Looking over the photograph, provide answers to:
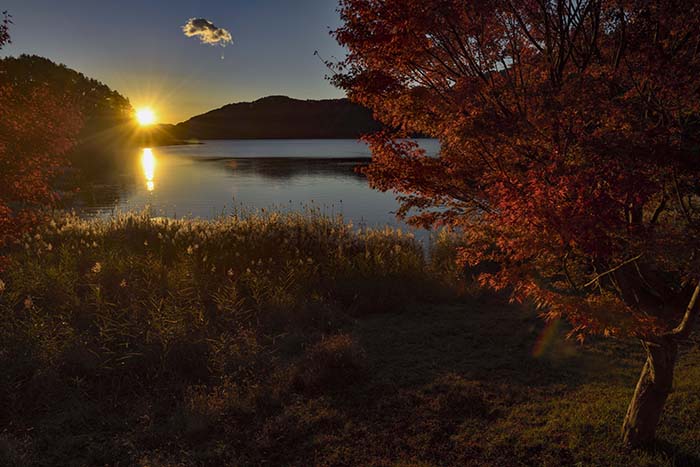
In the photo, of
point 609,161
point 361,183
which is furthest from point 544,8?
point 361,183

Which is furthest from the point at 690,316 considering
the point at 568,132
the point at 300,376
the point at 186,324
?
the point at 186,324

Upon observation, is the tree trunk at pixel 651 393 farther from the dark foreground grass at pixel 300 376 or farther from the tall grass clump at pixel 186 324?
the tall grass clump at pixel 186 324

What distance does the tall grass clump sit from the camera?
710cm

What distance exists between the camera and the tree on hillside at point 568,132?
4535 millimetres

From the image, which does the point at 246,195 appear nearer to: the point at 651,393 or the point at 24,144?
the point at 24,144

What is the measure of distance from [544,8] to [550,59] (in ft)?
2.13

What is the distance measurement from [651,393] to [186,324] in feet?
25.7

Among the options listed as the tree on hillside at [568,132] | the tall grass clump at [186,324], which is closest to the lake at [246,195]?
the tall grass clump at [186,324]

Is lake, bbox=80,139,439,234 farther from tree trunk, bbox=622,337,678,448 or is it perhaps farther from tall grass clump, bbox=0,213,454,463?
tree trunk, bbox=622,337,678,448

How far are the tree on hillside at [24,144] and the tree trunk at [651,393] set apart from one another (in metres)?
10.5

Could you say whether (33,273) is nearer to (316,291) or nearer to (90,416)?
(90,416)

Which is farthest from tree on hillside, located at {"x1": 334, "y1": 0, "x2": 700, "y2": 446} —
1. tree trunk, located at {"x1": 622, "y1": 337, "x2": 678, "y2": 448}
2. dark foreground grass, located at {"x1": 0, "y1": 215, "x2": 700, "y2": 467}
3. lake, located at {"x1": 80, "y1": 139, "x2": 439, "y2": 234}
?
lake, located at {"x1": 80, "y1": 139, "x2": 439, "y2": 234}

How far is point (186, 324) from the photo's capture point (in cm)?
922

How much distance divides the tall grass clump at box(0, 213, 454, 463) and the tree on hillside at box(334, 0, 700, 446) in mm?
3962
